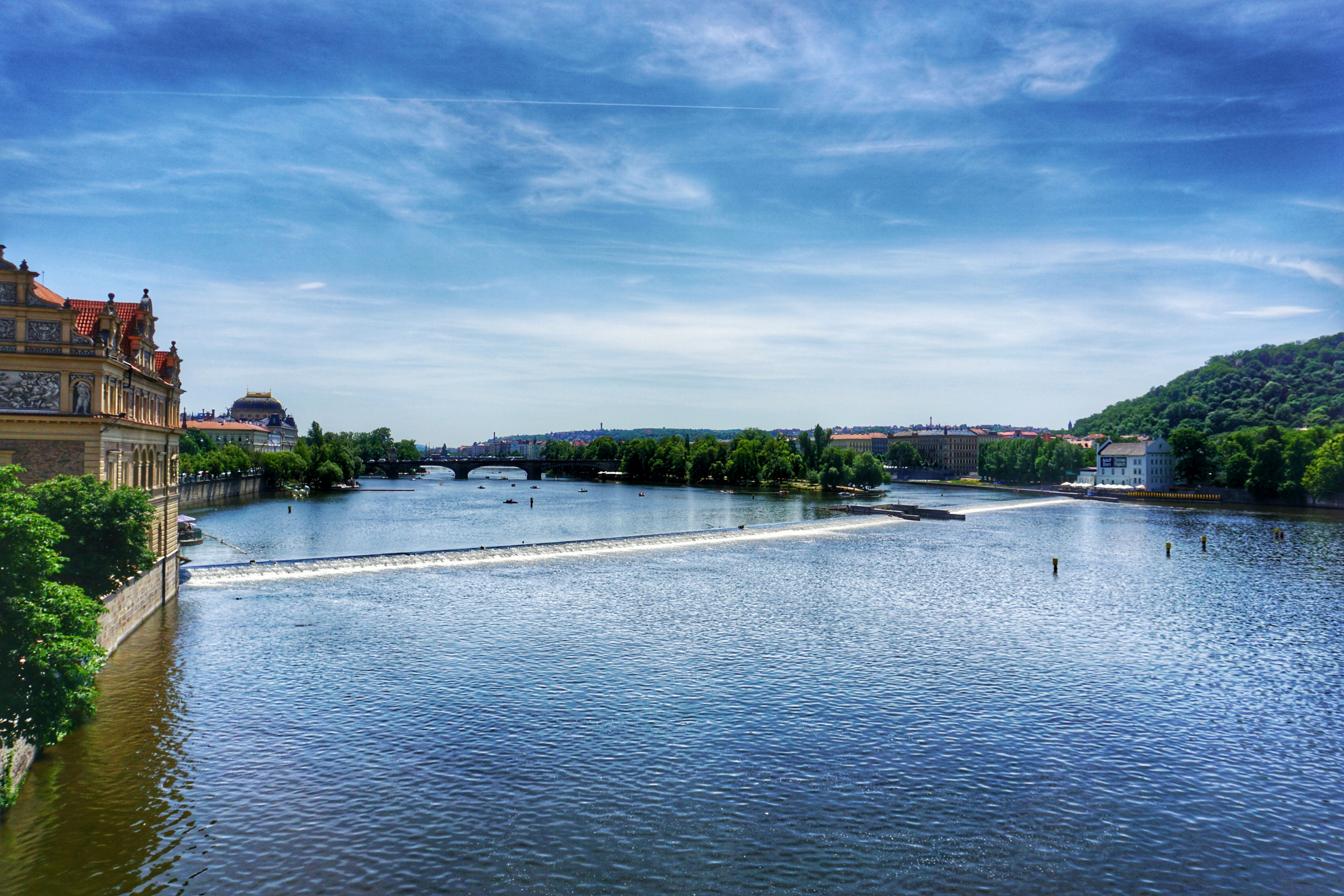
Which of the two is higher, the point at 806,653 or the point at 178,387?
the point at 178,387

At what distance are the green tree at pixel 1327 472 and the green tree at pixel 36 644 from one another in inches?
→ 6048

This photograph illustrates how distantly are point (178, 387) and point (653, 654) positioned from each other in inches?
1496

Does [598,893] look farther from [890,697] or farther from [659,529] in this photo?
[659,529]

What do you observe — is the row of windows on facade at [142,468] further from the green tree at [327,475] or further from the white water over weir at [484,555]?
the green tree at [327,475]

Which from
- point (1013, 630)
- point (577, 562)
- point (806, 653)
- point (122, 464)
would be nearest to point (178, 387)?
point (122, 464)

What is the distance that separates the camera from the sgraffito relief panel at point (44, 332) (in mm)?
36875

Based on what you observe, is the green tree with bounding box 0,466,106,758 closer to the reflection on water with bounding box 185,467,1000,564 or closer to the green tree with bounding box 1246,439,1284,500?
the reflection on water with bounding box 185,467,1000,564

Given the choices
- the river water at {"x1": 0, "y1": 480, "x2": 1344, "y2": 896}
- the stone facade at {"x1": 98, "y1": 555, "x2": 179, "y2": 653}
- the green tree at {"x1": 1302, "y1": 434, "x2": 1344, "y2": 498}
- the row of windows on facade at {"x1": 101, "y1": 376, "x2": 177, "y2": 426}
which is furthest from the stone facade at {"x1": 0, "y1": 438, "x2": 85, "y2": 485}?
the green tree at {"x1": 1302, "y1": 434, "x2": 1344, "y2": 498}

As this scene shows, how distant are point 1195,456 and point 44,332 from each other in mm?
172811

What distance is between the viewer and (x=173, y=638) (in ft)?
128

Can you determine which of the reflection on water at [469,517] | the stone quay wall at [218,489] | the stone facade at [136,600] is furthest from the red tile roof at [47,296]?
the stone quay wall at [218,489]

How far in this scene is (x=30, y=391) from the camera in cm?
3675

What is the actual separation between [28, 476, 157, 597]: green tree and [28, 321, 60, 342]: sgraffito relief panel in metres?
6.09

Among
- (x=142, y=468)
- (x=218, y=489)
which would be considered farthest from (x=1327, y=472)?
(x=218, y=489)
